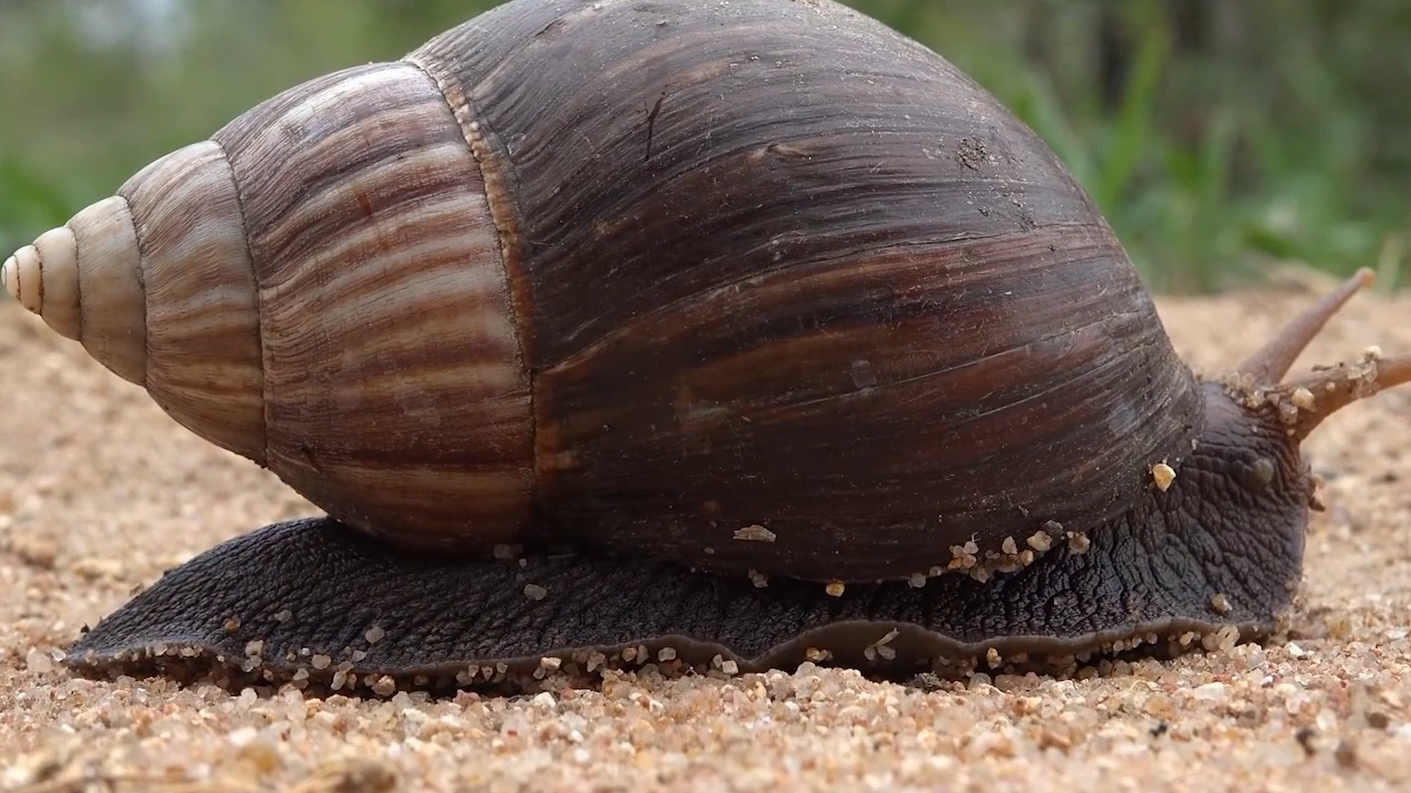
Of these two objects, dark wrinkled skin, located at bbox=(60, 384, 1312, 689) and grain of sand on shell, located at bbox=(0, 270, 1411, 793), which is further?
dark wrinkled skin, located at bbox=(60, 384, 1312, 689)

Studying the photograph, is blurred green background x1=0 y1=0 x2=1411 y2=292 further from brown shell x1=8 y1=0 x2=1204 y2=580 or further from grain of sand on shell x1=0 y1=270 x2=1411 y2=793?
brown shell x1=8 y1=0 x2=1204 y2=580

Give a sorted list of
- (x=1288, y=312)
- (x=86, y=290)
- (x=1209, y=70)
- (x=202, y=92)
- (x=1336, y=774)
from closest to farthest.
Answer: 1. (x=1336, y=774)
2. (x=86, y=290)
3. (x=1288, y=312)
4. (x=1209, y=70)
5. (x=202, y=92)

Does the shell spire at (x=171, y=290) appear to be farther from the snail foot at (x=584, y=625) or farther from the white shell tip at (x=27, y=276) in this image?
the snail foot at (x=584, y=625)

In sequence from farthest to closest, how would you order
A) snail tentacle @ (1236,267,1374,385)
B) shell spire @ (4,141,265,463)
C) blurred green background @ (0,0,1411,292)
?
blurred green background @ (0,0,1411,292) → snail tentacle @ (1236,267,1374,385) → shell spire @ (4,141,265,463)

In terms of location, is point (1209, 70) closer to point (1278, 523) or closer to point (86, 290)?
point (1278, 523)

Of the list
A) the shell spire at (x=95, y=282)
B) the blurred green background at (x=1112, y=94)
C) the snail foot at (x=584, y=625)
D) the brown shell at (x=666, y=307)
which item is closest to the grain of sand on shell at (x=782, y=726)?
the snail foot at (x=584, y=625)

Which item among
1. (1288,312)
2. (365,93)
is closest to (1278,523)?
(365,93)

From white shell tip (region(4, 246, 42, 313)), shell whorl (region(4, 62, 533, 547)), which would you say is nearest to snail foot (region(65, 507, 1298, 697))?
shell whorl (region(4, 62, 533, 547))

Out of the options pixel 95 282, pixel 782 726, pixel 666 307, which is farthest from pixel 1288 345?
pixel 95 282
